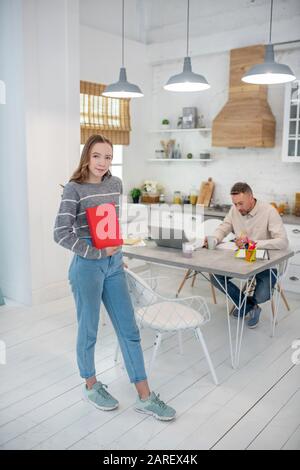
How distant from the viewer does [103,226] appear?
8.59 feet

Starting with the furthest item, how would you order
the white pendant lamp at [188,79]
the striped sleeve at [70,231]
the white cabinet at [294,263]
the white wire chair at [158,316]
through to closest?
1. the white cabinet at [294,263]
2. the white pendant lamp at [188,79]
3. the white wire chair at [158,316]
4. the striped sleeve at [70,231]

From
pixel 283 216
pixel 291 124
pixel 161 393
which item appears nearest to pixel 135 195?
pixel 283 216

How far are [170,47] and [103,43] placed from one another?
1.01 m

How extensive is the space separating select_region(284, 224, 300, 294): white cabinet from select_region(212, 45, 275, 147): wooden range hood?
1144 mm

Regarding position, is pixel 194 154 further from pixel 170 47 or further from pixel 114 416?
pixel 114 416

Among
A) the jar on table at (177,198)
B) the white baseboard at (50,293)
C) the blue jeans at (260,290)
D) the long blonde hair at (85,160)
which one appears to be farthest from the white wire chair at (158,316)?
the jar on table at (177,198)

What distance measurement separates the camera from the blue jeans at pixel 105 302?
2600 mm

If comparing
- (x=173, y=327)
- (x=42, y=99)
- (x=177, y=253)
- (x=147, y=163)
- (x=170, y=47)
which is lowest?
(x=173, y=327)

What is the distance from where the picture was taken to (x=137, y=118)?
7.01 m

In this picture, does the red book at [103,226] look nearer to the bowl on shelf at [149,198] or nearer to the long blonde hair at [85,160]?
the long blonde hair at [85,160]

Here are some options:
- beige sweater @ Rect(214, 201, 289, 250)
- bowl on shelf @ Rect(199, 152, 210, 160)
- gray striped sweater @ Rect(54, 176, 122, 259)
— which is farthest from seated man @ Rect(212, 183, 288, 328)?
bowl on shelf @ Rect(199, 152, 210, 160)

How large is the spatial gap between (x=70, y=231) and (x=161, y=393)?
4.11ft

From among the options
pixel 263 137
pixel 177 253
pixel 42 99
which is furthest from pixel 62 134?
pixel 263 137

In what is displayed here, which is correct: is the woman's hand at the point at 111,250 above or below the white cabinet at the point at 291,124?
below
